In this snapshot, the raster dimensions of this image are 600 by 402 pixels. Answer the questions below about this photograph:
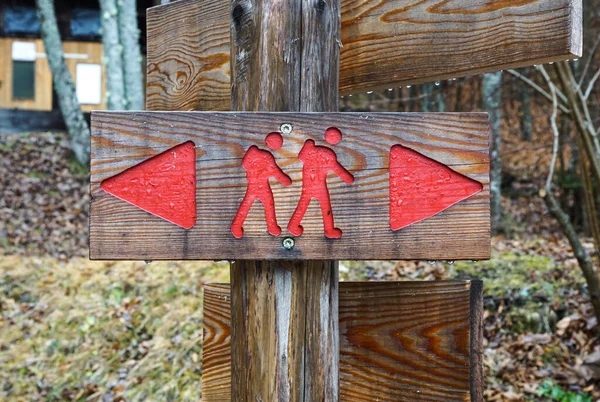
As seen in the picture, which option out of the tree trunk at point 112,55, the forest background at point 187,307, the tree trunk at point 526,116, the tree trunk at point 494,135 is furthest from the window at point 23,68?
the tree trunk at point 526,116

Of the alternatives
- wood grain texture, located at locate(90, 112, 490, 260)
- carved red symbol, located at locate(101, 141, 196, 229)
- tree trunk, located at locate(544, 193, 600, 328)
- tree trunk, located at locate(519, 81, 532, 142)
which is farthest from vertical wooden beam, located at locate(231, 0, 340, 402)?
tree trunk, located at locate(519, 81, 532, 142)

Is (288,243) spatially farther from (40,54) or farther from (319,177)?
(40,54)

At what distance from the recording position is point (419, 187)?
5.69ft

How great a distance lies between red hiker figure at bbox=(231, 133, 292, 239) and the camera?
1734mm

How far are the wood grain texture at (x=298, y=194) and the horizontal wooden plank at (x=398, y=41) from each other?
252mm

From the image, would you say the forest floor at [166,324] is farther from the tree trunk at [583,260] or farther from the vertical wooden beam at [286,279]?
the vertical wooden beam at [286,279]

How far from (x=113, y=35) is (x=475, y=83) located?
8.26 metres

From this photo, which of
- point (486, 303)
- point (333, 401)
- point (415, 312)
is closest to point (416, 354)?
point (415, 312)

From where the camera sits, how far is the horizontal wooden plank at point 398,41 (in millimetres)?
1780

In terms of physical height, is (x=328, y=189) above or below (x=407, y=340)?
above

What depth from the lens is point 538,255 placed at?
7.55 meters

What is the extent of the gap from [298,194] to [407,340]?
2.03 feet

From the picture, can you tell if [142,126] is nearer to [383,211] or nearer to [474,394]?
[383,211]

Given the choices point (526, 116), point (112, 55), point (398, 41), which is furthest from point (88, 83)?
point (398, 41)
